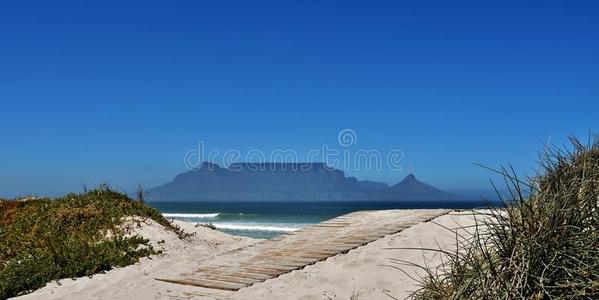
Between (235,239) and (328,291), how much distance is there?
770 cm

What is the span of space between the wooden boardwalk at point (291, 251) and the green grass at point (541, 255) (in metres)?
4.51

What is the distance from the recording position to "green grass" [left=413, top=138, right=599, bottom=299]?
3.91 meters

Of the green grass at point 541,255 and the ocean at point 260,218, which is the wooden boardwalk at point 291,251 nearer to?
the ocean at point 260,218

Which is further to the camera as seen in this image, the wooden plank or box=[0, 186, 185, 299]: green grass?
box=[0, 186, 185, 299]: green grass

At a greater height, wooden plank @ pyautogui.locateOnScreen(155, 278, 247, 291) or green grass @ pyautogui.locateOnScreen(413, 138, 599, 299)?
green grass @ pyautogui.locateOnScreen(413, 138, 599, 299)

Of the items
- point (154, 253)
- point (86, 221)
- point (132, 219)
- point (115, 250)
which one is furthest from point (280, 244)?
point (86, 221)

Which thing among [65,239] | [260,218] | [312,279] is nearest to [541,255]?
[312,279]

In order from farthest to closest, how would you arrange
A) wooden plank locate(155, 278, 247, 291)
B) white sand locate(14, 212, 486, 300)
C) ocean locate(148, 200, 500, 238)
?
ocean locate(148, 200, 500, 238)
wooden plank locate(155, 278, 247, 291)
white sand locate(14, 212, 486, 300)

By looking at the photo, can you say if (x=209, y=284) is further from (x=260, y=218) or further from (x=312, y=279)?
(x=260, y=218)

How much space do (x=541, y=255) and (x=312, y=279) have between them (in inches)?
186

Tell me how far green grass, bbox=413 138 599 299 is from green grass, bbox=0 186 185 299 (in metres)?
7.71

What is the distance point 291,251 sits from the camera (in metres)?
10.2

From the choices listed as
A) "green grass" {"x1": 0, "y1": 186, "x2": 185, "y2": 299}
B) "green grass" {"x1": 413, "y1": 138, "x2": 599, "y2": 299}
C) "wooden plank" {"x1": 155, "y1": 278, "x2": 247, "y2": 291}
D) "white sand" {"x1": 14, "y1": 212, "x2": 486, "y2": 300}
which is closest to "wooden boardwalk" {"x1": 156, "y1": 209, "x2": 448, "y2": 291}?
"wooden plank" {"x1": 155, "y1": 278, "x2": 247, "y2": 291}

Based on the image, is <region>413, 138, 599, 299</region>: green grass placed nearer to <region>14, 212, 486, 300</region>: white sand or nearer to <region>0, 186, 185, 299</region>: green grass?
<region>14, 212, 486, 300</region>: white sand
